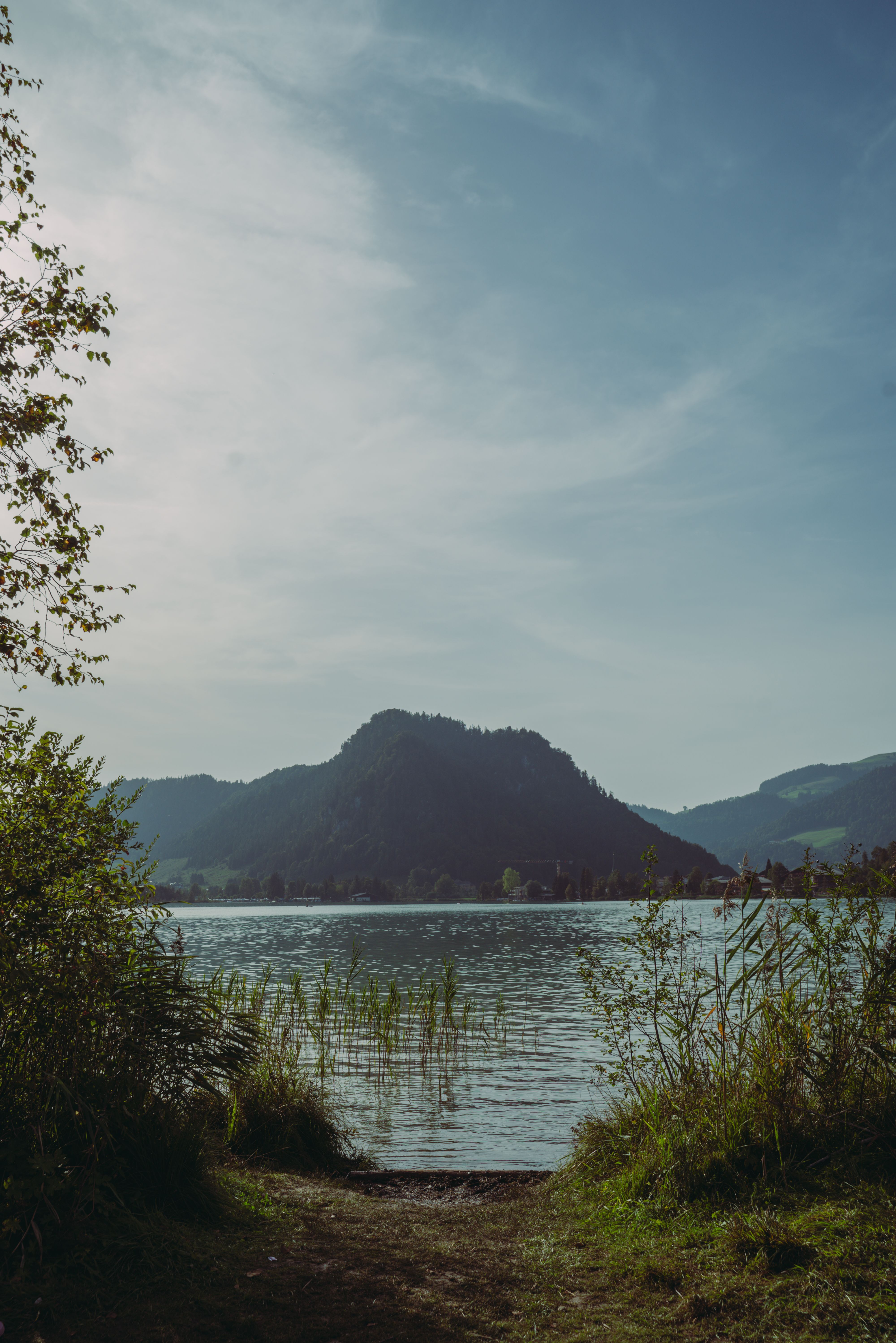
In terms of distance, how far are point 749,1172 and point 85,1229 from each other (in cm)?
558

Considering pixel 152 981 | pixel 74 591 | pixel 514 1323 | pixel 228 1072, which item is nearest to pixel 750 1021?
pixel 514 1323

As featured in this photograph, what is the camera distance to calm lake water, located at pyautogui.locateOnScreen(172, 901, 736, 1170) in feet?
48.5

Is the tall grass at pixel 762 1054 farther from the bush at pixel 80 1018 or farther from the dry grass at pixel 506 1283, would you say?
the bush at pixel 80 1018

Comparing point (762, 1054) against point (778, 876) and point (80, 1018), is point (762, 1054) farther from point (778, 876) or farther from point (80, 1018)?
point (80, 1018)

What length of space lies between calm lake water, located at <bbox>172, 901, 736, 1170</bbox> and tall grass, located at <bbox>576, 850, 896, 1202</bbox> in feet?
3.53

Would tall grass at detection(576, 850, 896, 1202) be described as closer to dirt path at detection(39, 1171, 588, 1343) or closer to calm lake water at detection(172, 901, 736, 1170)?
calm lake water at detection(172, 901, 736, 1170)

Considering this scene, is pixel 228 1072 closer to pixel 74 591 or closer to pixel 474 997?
pixel 74 591

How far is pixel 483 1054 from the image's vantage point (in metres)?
23.8

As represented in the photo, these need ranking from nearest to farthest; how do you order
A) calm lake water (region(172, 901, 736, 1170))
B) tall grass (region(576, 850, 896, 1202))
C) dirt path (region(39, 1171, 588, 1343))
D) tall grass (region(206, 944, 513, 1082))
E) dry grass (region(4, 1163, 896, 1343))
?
1. dry grass (region(4, 1163, 896, 1343))
2. dirt path (region(39, 1171, 588, 1343))
3. tall grass (region(576, 850, 896, 1202))
4. calm lake water (region(172, 901, 736, 1170))
5. tall grass (region(206, 944, 513, 1082))

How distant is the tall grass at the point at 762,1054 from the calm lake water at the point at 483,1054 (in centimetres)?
108

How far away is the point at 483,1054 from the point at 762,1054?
17.2 meters

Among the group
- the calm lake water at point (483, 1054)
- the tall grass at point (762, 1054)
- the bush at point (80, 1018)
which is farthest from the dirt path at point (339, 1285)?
the calm lake water at point (483, 1054)

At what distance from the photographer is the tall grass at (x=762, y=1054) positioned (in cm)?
742

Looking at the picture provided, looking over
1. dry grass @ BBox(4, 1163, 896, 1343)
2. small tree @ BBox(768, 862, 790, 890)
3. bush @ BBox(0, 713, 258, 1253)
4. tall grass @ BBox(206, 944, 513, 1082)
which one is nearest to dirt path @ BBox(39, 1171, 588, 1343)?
dry grass @ BBox(4, 1163, 896, 1343)
